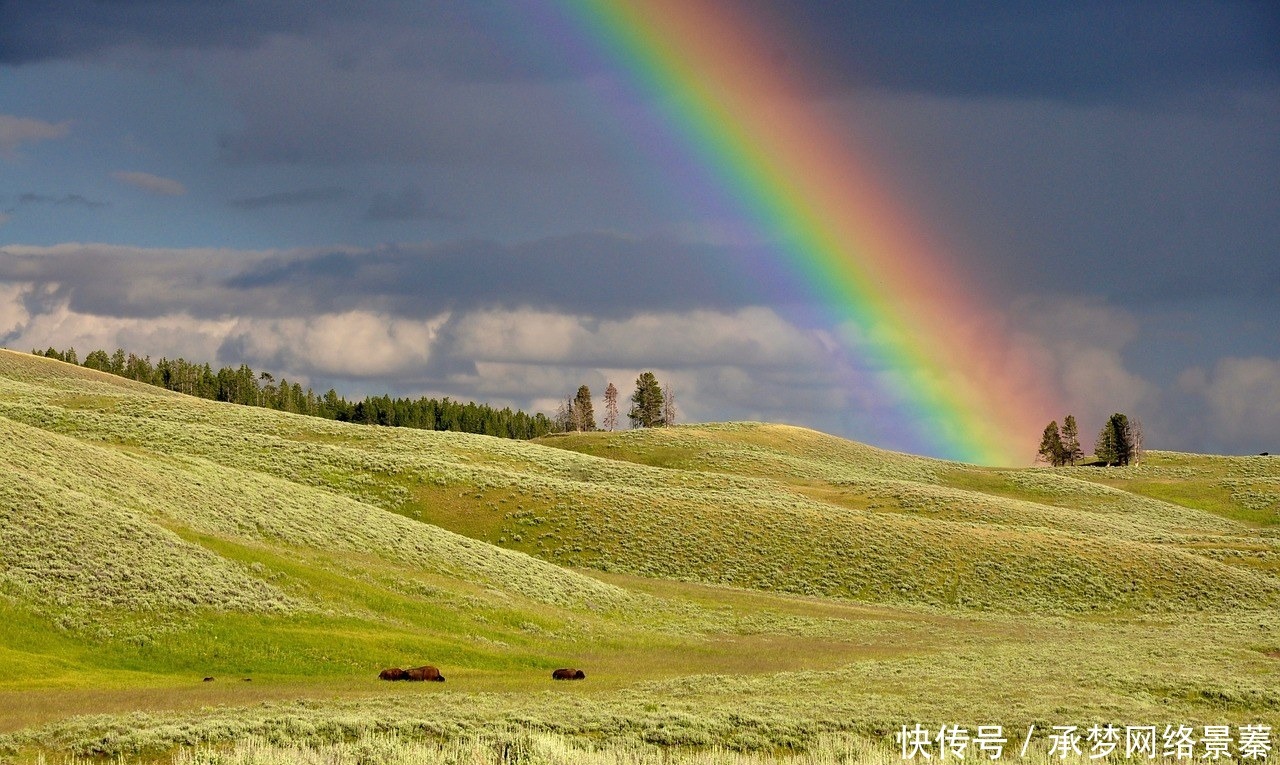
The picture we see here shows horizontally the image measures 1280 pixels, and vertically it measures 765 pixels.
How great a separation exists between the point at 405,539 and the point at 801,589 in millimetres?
26327

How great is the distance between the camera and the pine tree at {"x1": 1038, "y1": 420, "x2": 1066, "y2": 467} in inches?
7279

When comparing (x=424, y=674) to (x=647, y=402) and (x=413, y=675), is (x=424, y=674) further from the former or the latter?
(x=647, y=402)

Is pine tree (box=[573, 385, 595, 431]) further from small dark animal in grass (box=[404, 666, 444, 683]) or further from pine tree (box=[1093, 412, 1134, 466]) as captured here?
small dark animal in grass (box=[404, 666, 444, 683])

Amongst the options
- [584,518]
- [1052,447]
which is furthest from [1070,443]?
[584,518]

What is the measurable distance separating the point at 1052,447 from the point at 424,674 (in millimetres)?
168812

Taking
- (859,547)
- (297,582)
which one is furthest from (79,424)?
(859,547)

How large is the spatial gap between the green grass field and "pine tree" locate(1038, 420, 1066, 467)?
237 feet

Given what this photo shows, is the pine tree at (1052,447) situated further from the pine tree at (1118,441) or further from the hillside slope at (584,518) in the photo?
the hillside slope at (584,518)

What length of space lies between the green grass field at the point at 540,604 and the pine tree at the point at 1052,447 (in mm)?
72104

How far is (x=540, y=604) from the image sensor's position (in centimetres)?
5472

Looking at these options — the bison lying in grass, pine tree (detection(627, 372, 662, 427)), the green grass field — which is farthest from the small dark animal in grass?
pine tree (detection(627, 372, 662, 427))

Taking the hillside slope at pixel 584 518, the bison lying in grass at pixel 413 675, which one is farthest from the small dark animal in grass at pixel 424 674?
the hillside slope at pixel 584 518

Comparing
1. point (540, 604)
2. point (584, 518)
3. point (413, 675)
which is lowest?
point (540, 604)

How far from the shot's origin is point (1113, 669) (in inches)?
Result: 1576
